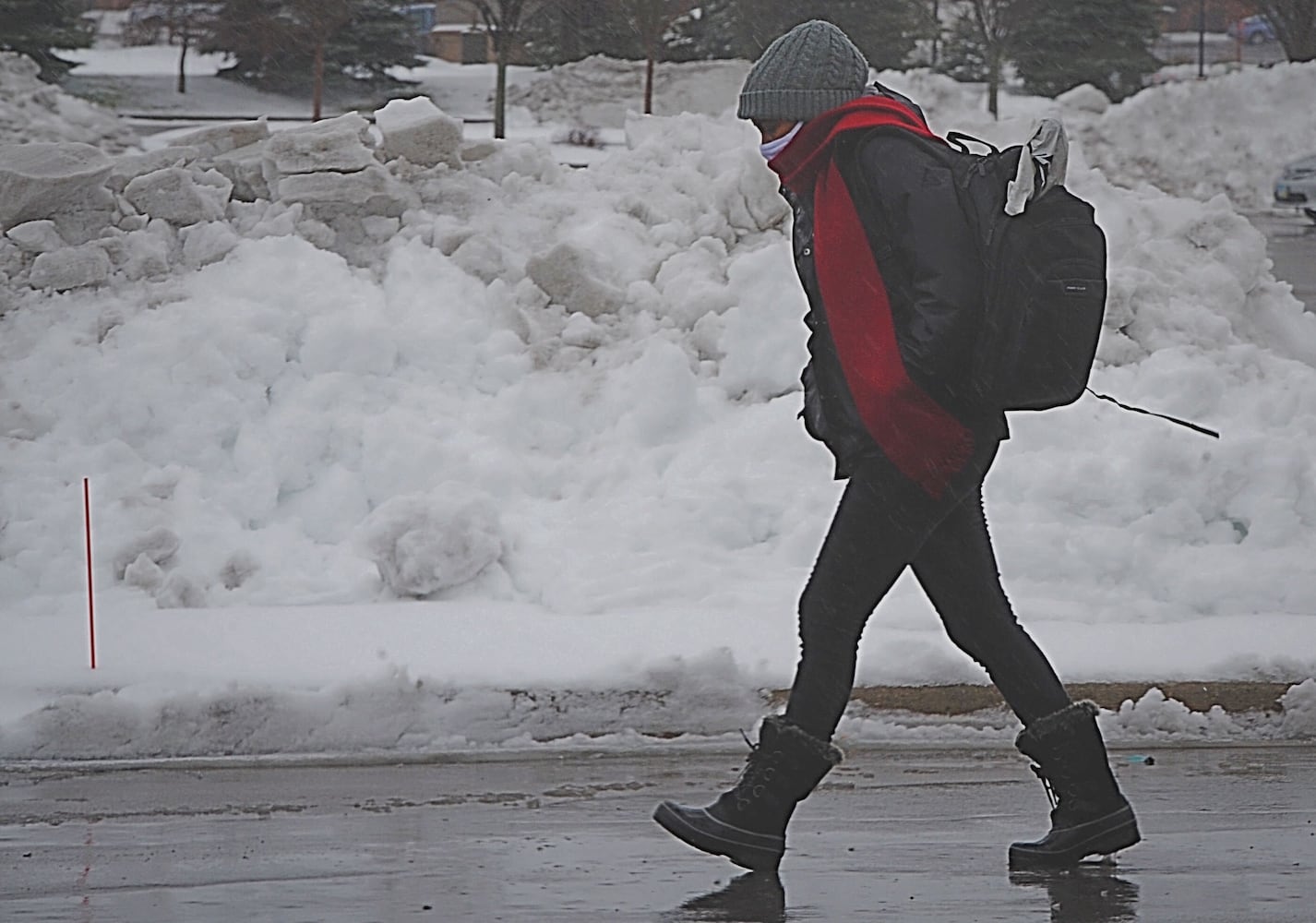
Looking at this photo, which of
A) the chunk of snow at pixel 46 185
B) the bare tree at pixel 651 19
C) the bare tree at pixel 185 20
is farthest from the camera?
the bare tree at pixel 185 20

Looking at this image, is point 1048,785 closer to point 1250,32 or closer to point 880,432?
point 880,432

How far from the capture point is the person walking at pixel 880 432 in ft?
12.8

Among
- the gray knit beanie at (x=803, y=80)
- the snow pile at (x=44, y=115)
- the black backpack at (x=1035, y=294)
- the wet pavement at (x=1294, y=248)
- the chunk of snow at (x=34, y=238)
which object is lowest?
the wet pavement at (x=1294, y=248)

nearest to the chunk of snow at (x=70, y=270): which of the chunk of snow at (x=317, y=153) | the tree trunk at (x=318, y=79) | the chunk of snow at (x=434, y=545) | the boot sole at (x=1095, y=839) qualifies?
the chunk of snow at (x=317, y=153)

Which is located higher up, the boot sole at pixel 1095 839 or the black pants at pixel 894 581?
the black pants at pixel 894 581

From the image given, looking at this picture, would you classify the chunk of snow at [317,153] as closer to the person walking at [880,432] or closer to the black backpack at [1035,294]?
the person walking at [880,432]

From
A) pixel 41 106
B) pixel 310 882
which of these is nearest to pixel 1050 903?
pixel 310 882

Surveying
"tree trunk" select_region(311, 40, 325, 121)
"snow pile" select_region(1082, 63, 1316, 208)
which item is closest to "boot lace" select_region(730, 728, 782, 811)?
"snow pile" select_region(1082, 63, 1316, 208)

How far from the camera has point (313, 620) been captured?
6410 mm

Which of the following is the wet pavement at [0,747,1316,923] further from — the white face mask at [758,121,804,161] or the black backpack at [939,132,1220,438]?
the white face mask at [758,121,804,161]

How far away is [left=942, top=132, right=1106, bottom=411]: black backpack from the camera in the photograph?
12.7ft

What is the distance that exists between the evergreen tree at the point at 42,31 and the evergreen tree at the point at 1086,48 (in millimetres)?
16892

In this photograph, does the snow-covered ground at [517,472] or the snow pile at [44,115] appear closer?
the snow-covered ground at [517,472]

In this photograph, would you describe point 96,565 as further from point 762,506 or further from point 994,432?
point 994,432
